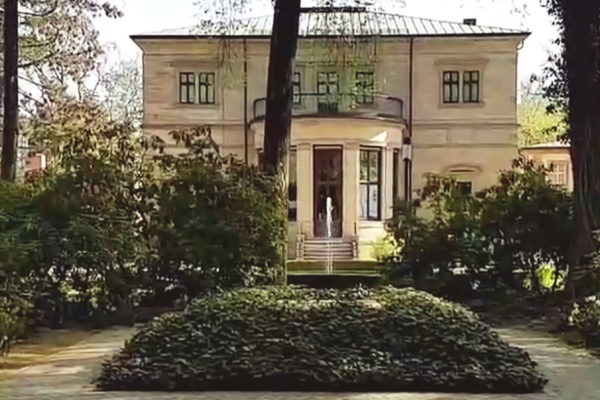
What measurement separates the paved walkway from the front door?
54.2 ft

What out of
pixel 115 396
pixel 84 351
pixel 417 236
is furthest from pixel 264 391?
pixel 417 236

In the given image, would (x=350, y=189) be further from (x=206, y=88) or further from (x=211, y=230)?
(x=211, y=230)

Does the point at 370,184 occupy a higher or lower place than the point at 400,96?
lower

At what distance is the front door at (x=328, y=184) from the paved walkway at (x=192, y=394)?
54.2ft

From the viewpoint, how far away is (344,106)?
89.5ft

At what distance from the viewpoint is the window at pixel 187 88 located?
3020 centimetres

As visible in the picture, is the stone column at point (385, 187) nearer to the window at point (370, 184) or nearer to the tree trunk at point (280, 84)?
the window at point (370, 184)

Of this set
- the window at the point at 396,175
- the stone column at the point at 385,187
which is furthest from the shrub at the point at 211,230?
the window at the point at 396,175

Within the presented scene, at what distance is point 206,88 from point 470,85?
→ 8461 mm

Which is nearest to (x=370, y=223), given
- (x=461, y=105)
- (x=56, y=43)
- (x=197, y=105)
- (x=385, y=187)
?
(x=385, y=187)

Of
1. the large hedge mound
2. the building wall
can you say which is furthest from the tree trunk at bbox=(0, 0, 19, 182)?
the building wall

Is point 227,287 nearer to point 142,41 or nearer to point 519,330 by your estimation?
point 519,330

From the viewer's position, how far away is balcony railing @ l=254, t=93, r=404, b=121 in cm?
2712

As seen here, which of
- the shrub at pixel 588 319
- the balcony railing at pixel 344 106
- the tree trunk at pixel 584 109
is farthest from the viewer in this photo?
the balcony railing at pixel 344 106
